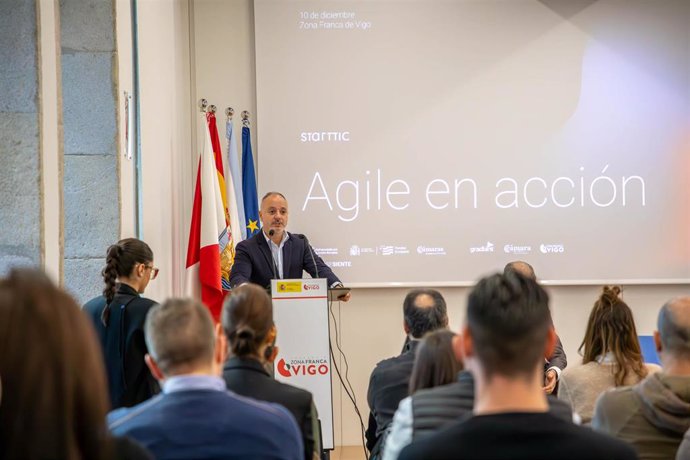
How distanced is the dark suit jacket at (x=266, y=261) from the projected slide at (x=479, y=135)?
94cm

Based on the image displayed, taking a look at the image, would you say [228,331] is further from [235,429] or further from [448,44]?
[448,44]

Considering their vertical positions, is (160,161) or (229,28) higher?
(229,28)

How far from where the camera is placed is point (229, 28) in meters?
6.57

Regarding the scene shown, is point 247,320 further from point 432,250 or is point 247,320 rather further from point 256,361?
point 432,250

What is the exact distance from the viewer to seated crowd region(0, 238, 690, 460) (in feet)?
4.09

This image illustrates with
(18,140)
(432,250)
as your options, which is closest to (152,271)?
(18,140)

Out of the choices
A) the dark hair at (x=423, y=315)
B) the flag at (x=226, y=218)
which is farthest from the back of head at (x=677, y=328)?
the flag at (x=226, y=218)

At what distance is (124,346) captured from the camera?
3.57 m

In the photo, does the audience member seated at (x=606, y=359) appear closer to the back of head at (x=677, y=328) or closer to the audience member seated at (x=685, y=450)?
the back of head at (x=677, y=328)

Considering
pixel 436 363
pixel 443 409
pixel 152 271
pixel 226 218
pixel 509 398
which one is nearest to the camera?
pixel 509 398

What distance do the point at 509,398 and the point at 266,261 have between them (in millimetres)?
4010

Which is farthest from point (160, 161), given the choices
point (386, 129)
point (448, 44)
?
point (448, 44)

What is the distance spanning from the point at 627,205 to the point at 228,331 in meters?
4.72

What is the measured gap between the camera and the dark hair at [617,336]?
3.03 metres
